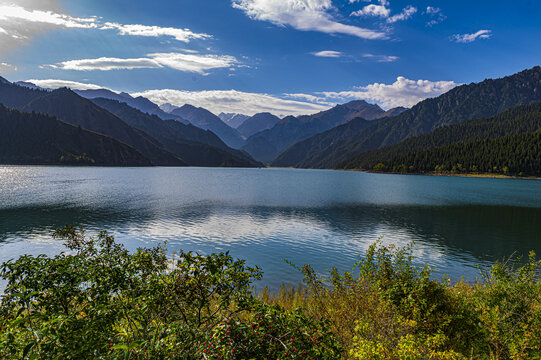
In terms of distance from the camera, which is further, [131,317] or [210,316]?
[210,316]

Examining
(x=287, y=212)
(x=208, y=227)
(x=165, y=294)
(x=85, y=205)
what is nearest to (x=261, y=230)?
(x=208, y=227)

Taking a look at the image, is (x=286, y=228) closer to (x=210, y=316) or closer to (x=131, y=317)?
(x=210, y=316)

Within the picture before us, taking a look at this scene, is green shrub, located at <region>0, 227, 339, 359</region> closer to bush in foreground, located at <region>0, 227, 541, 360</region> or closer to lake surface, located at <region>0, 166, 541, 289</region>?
bush in foreground, located at <region>0, 227, 541, 360</region>

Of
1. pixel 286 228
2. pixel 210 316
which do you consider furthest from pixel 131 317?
pixel 286 228

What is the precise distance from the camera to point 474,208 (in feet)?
241

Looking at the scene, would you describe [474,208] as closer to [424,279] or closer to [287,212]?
[287,212]

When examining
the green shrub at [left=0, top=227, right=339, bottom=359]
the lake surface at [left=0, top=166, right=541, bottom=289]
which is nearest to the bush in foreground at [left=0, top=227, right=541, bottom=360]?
the green shrub at [left=0, top=227, right=339, bottom=359]

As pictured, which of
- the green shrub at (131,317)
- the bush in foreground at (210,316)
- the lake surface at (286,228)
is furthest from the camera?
the lake surface at (286,228)

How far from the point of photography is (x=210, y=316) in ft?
26.2

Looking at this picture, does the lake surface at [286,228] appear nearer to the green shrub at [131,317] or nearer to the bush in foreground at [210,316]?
the bush in foreground at [210,316]

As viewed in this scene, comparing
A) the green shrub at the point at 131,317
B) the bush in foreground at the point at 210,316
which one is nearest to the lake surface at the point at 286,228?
the bush in foreground at the point at 210,316

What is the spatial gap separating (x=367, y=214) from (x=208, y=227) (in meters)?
36.4

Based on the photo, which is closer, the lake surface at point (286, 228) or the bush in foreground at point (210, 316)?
the bush in foreground at point (210, 316)

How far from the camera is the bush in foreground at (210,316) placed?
5672mm
